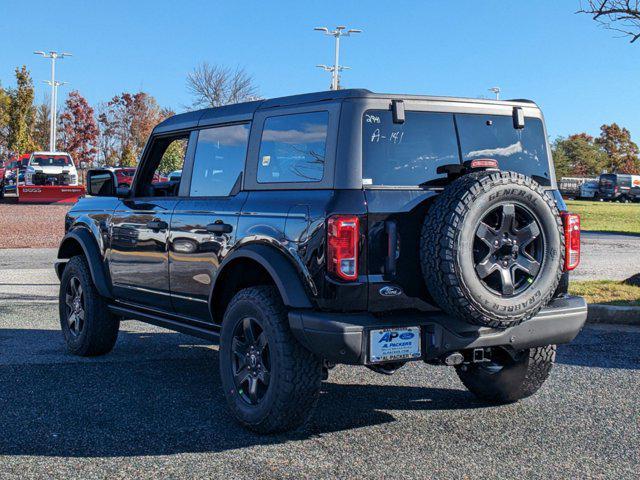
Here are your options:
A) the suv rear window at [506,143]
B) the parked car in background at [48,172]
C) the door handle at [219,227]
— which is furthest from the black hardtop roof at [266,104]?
the parked car in background at [48,172]

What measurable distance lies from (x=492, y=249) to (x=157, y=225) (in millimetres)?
2586

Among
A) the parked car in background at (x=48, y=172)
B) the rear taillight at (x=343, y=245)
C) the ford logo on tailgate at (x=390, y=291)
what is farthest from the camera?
the parked car in background at (x=48, y=172)

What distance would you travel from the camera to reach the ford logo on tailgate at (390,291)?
446 cm

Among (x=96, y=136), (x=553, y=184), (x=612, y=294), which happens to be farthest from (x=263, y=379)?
(x=96, y=136)

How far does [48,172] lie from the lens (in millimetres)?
33812

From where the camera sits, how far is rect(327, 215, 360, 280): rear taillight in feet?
14.3

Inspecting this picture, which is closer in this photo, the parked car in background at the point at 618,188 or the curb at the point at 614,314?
the curb at the point at 614,314

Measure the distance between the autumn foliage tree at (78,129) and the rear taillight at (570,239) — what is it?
238ft

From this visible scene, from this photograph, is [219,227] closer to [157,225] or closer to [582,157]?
[157,225]

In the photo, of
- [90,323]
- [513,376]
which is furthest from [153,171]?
[513,376]

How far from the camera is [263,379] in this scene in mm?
4797

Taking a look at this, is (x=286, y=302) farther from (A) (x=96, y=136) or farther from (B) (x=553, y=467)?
(A) (x=96, y=136)

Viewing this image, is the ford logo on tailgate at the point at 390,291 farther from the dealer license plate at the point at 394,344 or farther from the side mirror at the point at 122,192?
the side mirror at the point at 122,192

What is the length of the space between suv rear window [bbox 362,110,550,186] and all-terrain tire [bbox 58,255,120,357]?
320 centimetres
